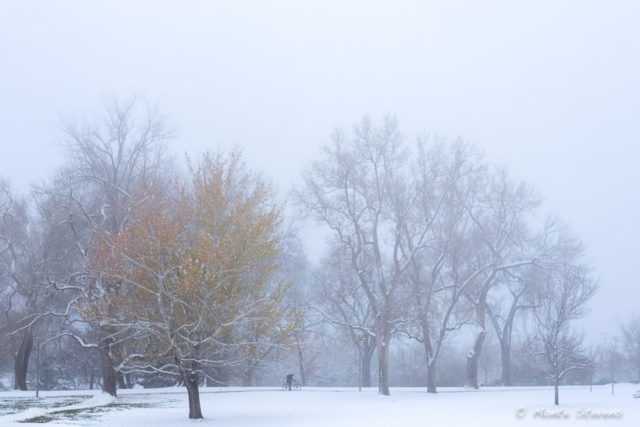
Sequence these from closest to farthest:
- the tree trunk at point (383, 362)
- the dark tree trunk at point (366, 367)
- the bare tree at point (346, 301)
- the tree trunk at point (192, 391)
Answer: the tree trunk at point (192, 391) → the tree trunk at point (383, 362) → the bare tree at point (346, 301) → the dark tree trunk at point (366, 367)

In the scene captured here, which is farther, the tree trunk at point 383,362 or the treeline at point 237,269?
the tree trunk at point 383,362

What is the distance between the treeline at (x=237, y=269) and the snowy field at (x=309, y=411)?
67.1 inches

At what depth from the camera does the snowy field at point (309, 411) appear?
74.8ft

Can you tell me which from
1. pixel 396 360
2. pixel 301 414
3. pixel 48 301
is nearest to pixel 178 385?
pixel 48 301

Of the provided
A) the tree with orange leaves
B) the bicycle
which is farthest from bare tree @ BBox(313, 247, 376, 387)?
the tree with orange leaves

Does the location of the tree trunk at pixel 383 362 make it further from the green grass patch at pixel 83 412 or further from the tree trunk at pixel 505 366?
the tree trunk at pixel 505 366

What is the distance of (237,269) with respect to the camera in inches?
955

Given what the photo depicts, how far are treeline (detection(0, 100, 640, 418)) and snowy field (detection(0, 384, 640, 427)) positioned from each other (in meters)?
1.70

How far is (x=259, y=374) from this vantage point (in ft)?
206

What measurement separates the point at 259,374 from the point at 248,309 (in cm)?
3908

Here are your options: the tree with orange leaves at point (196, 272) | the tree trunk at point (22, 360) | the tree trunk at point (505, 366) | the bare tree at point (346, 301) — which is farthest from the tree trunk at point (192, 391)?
the tree trunk at point (505, 366)

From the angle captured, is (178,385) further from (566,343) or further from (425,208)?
(566,343)

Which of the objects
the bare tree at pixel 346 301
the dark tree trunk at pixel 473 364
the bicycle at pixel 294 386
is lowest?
the bicycle at pixel 294 386

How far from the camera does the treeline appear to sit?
24672mm
